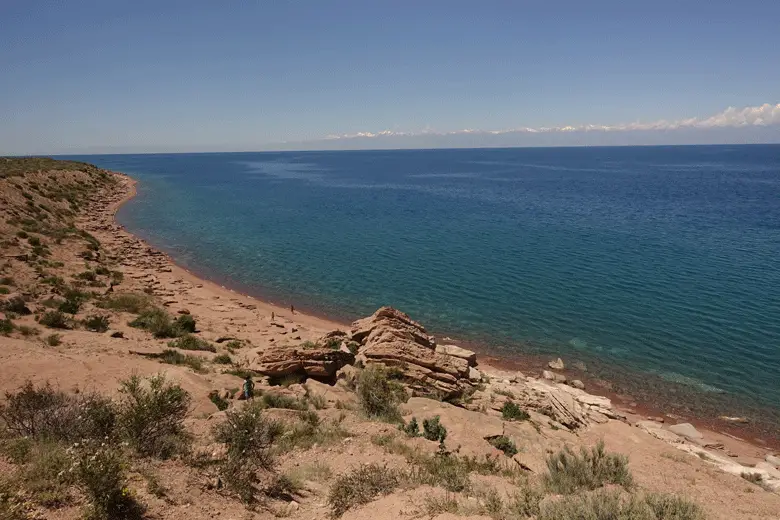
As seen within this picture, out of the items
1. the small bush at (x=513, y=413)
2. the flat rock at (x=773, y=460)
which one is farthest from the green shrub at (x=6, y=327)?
the flat rock at (x=773, y=460)

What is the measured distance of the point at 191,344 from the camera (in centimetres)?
2100

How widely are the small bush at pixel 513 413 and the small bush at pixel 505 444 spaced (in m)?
3.02

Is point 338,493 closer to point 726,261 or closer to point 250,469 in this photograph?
point 250,469

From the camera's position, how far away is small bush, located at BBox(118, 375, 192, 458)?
986cm

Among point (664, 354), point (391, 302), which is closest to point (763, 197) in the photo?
point (664, 354)

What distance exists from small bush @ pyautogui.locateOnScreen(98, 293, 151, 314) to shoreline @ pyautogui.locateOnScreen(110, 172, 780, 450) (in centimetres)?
750

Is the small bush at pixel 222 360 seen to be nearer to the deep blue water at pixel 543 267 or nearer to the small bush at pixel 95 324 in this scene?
the small bush at pixel 95 324

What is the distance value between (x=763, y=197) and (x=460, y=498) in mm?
98195

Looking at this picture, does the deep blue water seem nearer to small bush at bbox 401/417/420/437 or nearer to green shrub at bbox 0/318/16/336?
small bush at bbox 401/417/420/437

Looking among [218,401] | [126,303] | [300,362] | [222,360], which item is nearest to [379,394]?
[300,362]

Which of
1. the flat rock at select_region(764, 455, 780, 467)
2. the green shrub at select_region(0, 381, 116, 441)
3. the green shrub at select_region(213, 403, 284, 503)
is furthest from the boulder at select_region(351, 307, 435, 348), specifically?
the flat rock at select_region(764, 455, 780, 467)

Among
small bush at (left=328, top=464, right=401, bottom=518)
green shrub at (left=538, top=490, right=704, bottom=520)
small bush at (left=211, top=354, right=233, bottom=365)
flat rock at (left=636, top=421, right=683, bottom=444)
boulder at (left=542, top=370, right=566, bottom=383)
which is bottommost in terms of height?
flat rock at (left=636, top=421, right=683, bottom=444)

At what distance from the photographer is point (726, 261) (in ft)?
133

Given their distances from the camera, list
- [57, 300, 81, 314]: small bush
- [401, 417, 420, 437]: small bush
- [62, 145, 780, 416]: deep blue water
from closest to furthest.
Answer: [401, 417, 420, 437]: small bush → [57, 300, 81, 314]: small bush → [62, 145, 780, 416]: deep blue water
